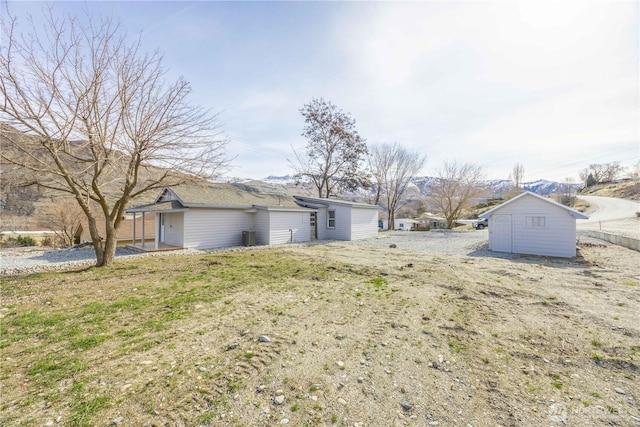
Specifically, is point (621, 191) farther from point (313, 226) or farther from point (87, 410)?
point (87, 410)

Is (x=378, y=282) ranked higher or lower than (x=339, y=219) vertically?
lower

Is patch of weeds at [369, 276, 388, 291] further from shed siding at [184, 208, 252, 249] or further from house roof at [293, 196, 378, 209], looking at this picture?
house roof at [293, 196, 378, 209]

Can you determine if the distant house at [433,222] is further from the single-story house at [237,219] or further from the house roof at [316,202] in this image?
the single-story house at [237,219]

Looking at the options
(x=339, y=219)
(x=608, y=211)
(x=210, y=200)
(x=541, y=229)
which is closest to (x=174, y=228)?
(x=210, y=200)

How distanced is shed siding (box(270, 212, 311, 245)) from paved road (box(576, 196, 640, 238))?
1851 cm

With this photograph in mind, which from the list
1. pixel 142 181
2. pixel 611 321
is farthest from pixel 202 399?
pixel 142 181

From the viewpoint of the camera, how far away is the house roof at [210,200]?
1280 cm

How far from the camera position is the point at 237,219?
15.1m

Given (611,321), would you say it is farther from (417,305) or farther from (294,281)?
(294,281)

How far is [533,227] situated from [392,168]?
17.9 meters

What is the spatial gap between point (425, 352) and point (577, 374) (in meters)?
1.57

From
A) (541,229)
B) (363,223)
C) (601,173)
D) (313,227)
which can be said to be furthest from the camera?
(601,173)

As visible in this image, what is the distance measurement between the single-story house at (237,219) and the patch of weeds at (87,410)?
9.84 metres

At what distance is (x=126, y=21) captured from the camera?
7.17 m
